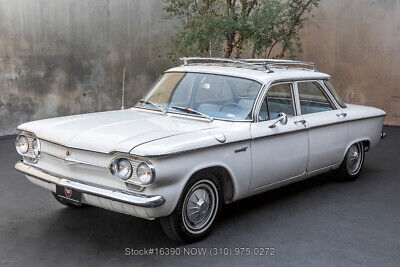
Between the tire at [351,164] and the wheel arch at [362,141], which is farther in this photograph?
the tire at [351,164]

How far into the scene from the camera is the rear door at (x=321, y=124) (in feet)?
20.5

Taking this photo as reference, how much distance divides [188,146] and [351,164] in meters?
3.43

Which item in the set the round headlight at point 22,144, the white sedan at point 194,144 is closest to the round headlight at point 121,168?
the white sedan at point 194,144

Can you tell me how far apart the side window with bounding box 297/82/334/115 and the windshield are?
2.69 ft

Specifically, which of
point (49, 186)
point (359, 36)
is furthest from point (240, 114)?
point (359, 36)

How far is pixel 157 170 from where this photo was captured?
4.39 m

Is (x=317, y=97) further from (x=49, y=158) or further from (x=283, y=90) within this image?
A: (x=49, y=158)

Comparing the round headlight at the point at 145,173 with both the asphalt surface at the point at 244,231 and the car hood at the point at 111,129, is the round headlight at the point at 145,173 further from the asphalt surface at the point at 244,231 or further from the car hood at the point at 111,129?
the asphalt surface at the point at 244,231

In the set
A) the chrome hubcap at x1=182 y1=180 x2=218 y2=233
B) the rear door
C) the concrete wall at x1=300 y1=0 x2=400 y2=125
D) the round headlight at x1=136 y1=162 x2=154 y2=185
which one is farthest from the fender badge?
the concrete wall at x1=300 y1=0 x2=400 y2=125

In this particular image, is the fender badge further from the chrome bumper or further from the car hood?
the car hood

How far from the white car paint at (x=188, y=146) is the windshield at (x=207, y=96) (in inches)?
3.7

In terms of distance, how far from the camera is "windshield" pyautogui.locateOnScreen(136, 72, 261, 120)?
18.3 feet

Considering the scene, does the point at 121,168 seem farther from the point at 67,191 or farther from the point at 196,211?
the point at 196,211

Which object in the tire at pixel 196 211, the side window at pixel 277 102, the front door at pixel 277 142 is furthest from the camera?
the side window at pixel 277 102
